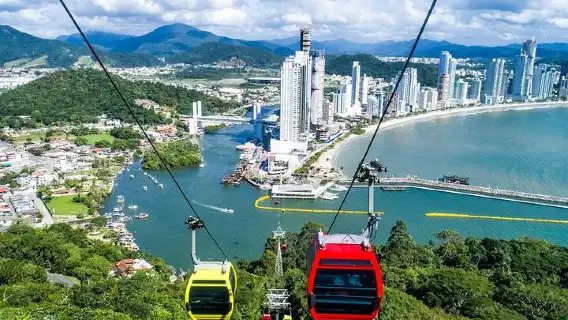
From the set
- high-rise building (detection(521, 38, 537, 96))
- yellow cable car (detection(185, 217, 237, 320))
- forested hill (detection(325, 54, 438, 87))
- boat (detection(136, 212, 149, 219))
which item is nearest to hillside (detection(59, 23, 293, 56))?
forested hill (detection(325, 54, 438, 87))

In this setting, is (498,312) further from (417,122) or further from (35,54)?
(35,54)

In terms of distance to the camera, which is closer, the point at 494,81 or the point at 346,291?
the point at 346,291

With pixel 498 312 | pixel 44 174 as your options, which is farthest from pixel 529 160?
pixel 44 174

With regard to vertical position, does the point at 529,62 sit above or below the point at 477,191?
above

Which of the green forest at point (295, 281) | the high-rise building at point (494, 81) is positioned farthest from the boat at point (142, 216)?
the high-rise building at point (494, 81)

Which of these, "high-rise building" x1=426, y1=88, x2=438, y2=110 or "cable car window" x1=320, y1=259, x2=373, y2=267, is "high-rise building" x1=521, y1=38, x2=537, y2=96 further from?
"cable car window" x1=320, y1=259, x2=373, y2=267

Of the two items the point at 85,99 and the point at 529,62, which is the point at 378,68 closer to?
the point at 529,62

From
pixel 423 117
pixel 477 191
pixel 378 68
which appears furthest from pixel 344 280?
pixel 378 68
